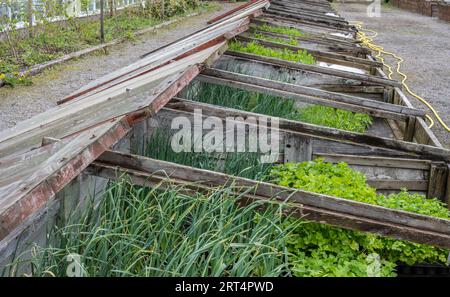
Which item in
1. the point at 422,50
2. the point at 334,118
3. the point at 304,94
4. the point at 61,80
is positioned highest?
the point at 304,94

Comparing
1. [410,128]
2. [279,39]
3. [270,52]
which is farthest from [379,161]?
[279,39]

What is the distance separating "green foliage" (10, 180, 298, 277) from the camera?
197 cm

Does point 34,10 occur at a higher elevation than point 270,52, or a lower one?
higher

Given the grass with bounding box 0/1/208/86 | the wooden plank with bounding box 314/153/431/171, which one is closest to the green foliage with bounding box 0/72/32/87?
the grass with bounding box 0/1/208/86

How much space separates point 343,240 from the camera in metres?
2.64

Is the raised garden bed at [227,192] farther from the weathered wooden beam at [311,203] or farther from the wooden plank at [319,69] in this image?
the wooden plank at [319,69]

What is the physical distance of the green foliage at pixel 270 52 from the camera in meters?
6.30

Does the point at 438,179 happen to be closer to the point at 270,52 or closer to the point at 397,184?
the point at 397,184

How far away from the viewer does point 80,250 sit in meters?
2.20

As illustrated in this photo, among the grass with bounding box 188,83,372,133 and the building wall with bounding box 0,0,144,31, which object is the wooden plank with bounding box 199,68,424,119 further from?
the building wall with bounding box 0,0,144,31

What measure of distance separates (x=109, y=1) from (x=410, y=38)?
8.61m

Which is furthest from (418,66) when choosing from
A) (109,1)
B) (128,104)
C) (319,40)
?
(128,104)

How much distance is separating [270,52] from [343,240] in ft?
13.2

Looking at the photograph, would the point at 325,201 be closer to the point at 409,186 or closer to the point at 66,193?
the point at 66,193
